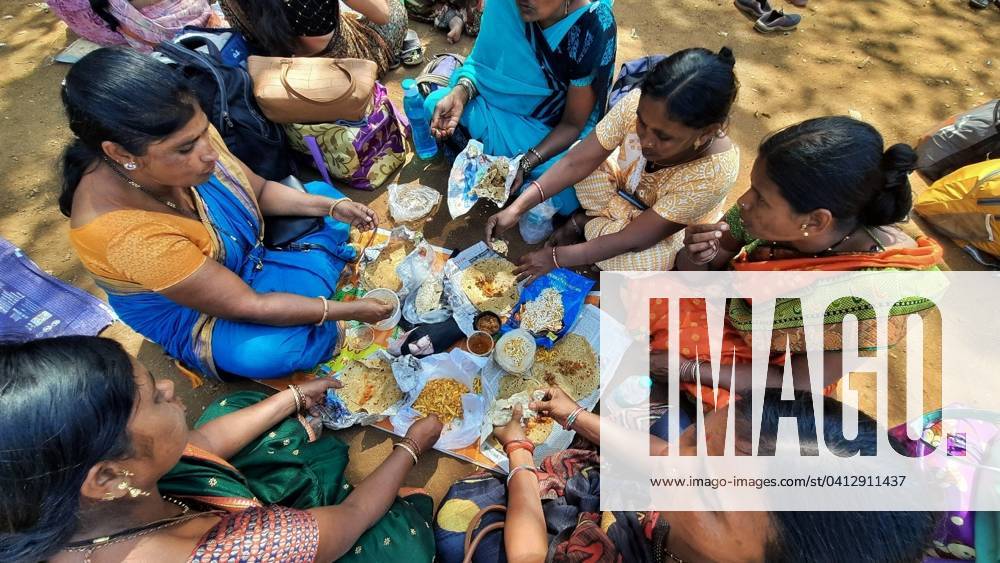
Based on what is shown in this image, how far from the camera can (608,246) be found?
2.86 meters

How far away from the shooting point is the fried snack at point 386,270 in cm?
312

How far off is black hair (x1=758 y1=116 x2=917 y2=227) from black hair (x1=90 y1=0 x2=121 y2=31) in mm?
4250

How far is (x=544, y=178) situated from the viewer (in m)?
3.10

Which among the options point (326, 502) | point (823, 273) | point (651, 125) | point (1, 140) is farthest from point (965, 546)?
point (1, 140)

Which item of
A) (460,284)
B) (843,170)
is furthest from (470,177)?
(843,170)

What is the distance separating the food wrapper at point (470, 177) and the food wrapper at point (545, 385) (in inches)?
36.6

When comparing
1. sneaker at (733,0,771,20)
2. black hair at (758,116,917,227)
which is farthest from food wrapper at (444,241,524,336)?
sneaker at (733,0,771,20)

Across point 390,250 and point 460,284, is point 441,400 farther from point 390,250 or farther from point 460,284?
point 390,250

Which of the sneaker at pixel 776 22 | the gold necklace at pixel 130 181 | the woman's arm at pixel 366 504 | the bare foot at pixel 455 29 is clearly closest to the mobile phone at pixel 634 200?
the woman's arm at pixel 366 504

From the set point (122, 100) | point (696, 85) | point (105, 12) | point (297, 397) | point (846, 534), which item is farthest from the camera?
point (105, 12)

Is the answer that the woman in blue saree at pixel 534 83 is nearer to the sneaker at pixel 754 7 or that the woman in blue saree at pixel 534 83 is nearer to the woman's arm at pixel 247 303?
the woman's arm at pixel 247 303

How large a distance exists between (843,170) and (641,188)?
44.1 inches

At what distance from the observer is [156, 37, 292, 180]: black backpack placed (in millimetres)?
2934

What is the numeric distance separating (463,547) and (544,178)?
1990 mm
